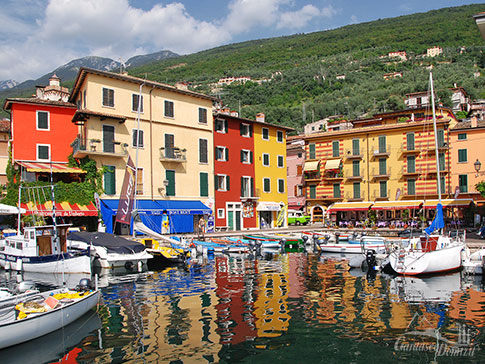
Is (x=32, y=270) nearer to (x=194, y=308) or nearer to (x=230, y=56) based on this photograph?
(x=194, y=308)

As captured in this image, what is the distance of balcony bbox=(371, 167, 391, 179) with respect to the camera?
2065 inches

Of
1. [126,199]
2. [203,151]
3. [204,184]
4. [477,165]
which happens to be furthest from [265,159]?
[126,199]

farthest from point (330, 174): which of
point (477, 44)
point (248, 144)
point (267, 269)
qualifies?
point (477, 44)

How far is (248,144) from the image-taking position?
49688 millimetres

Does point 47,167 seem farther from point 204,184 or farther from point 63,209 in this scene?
point 204,184

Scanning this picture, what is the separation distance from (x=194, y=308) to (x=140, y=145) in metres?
26.0

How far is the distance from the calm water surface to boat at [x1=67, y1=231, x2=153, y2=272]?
3236 millimetres

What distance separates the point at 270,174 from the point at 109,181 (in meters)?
19.7

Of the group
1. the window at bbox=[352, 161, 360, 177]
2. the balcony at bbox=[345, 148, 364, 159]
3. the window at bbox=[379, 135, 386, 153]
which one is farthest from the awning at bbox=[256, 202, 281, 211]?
the window at bbox=[379, 135, 386, 153]

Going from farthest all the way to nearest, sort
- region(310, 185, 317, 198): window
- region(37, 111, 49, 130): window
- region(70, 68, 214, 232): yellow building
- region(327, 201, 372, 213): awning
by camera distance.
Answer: region(310, 185, 317, 198): window
region(327, 201, 372, 213): awning
region(70, 68, 214, 232): yellow building
region(37, 111, 49, 130): window

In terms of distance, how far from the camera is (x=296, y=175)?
199ft

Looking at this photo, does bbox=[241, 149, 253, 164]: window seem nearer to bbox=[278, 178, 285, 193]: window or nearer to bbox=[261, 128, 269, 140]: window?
bbox=[261, 128, 269, 140]: window

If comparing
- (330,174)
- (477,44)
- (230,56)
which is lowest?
(330,174)

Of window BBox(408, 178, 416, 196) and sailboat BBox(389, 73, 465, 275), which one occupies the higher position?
window BBox(408, 178, 416, 196)
